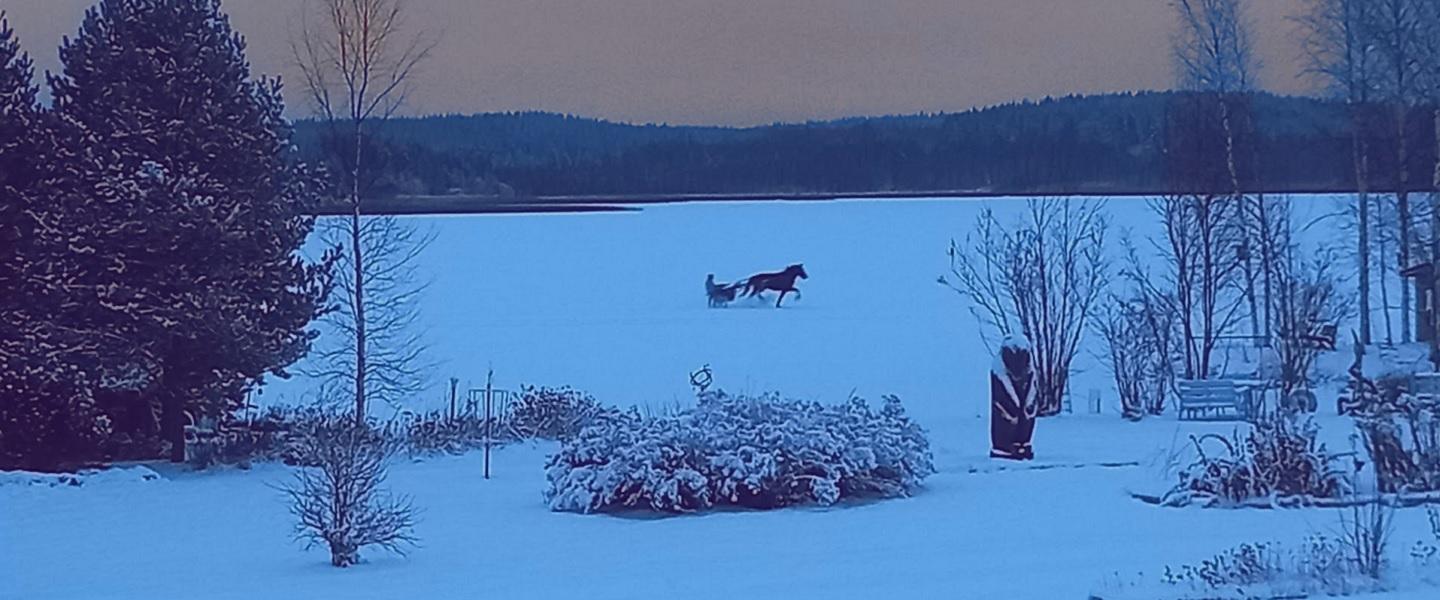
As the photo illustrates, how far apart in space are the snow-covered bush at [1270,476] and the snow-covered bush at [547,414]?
273 inches

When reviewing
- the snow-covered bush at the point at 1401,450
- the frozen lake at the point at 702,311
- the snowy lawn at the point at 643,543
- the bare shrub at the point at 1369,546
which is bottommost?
the snowy lawn at the point at 643,543

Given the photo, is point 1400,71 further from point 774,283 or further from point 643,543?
point 643,543

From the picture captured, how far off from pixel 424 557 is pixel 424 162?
45950mm

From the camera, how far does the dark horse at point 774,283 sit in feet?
119

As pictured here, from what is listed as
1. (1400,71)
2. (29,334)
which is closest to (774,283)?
(1400,71)

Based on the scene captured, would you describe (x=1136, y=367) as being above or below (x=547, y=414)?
above

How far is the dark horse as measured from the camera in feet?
119

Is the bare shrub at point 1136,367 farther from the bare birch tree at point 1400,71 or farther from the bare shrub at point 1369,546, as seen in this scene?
the bare shrub at point 1369,546

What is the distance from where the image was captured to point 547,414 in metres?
18.6

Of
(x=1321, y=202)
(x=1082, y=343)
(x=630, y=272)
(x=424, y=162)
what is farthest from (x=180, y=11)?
(x=1321, y=202)

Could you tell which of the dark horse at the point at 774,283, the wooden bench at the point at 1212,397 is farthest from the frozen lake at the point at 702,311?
the wooden bench at the point at 1212,397

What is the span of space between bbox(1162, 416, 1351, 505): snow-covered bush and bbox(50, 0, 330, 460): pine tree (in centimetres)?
890

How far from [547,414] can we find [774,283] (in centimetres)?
1861

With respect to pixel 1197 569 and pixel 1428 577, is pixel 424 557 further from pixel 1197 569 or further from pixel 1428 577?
pixel 1428 577
